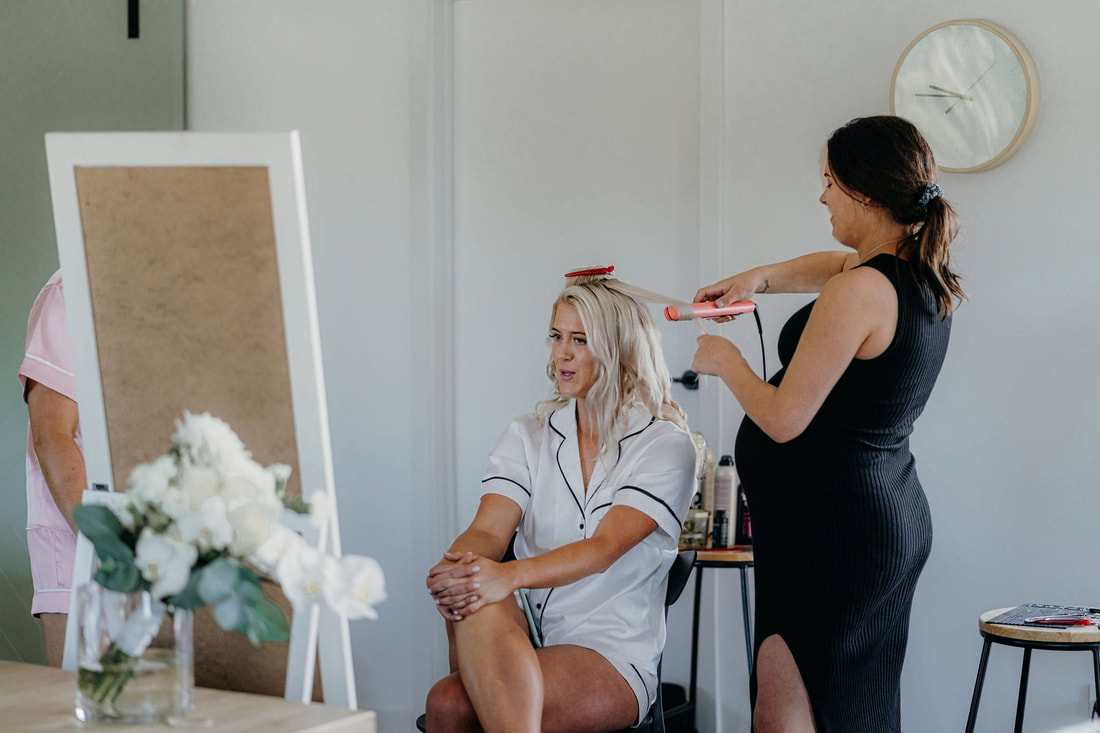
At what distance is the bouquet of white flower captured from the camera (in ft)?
3.20

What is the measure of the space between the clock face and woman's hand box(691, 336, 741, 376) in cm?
104

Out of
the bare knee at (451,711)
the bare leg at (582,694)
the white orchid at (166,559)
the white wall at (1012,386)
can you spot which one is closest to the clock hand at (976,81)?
the white wall at (1012,386)

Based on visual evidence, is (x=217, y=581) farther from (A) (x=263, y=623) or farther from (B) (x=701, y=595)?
(B) (x=701, y=595)

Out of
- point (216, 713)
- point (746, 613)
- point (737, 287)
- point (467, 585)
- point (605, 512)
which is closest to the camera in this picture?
point (216, 713)

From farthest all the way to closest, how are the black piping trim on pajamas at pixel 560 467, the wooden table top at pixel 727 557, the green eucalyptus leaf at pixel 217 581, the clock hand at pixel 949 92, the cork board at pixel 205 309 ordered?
the clock hand at pixel 949 92 → the wooden table top at pixel 727 557 → the black piping trim on pajamas at pixel 560 467 → the cork board at pixel 205 309 → the green eucalyptus leaf at pixel 217 581

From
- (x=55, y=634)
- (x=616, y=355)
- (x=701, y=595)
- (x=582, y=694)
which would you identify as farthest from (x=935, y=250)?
(x=55, y=634)

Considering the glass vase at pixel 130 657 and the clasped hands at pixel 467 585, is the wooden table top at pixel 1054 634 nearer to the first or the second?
the clasped hands at pixel 467 585

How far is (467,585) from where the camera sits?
6.09 feet

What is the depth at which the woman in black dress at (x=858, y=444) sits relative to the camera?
1.73 m

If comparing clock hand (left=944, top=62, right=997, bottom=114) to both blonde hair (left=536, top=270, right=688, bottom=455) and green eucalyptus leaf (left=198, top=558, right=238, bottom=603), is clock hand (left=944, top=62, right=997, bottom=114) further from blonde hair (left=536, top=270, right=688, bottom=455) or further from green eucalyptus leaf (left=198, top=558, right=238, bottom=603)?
green eucalyptus leaf (left=198, top=558, right=238, bottom=603)

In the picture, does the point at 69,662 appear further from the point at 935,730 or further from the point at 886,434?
the point at 935,730

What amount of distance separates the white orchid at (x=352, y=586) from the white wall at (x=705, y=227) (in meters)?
2.03

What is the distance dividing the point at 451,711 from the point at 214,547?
3.36ft

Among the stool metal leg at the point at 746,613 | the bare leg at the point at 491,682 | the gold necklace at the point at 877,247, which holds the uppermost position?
the gold necklace at the point at 877,247
